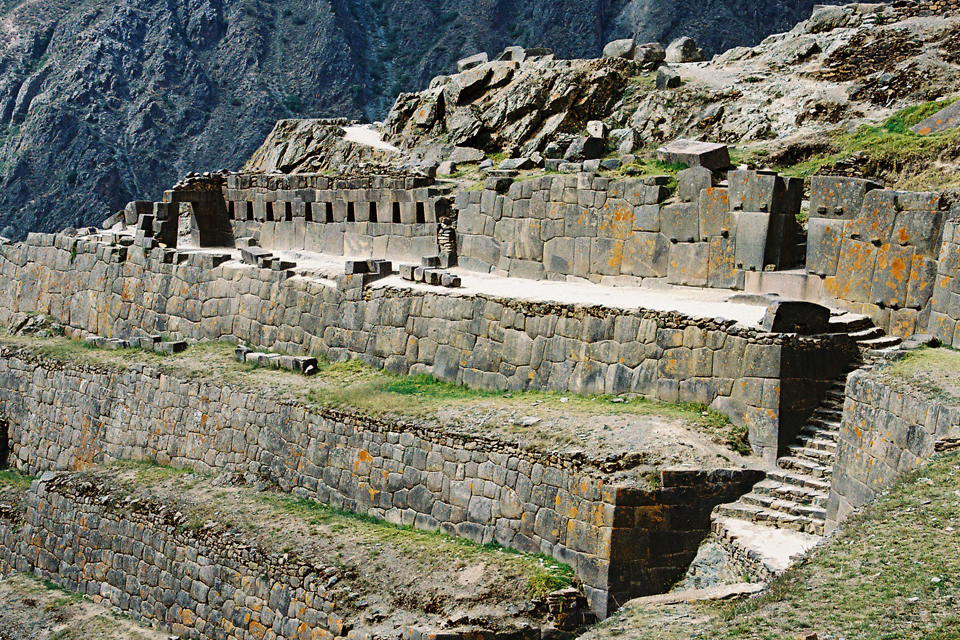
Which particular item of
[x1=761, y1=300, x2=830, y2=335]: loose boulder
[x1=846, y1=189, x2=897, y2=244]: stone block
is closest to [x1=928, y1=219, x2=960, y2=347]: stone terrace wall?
[x1=846, y1=189, x2=897, y2=244]: stone block

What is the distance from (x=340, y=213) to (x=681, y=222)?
35.4 feet

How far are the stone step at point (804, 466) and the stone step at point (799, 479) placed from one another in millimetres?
61

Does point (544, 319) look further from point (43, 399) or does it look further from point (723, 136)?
point (43, 399)

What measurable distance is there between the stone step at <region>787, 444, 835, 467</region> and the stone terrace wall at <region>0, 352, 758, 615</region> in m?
1.06

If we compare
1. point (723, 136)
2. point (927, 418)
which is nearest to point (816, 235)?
point (927, 418)

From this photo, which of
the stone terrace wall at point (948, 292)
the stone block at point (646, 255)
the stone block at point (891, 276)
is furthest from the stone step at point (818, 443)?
the stone block at point (646, 255)

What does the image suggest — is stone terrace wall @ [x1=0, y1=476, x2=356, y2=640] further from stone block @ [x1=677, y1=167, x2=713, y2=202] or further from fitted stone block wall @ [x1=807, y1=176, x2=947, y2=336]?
stone block @ [x1=677, y1=167, x2=713, y2=202]

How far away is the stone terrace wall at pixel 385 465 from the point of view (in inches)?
624

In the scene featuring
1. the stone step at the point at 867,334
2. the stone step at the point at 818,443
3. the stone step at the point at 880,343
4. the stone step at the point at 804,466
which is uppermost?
the stone step at the point at 867,334

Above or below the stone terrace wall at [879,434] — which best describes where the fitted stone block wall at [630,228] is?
above

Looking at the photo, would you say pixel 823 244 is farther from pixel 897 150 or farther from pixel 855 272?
pixel 897 150

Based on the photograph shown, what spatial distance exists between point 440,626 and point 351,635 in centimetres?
128

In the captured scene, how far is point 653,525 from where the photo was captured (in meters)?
15.8

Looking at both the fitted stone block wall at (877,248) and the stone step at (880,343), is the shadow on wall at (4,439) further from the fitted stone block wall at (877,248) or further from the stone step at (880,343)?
the stone step at (880,343)
